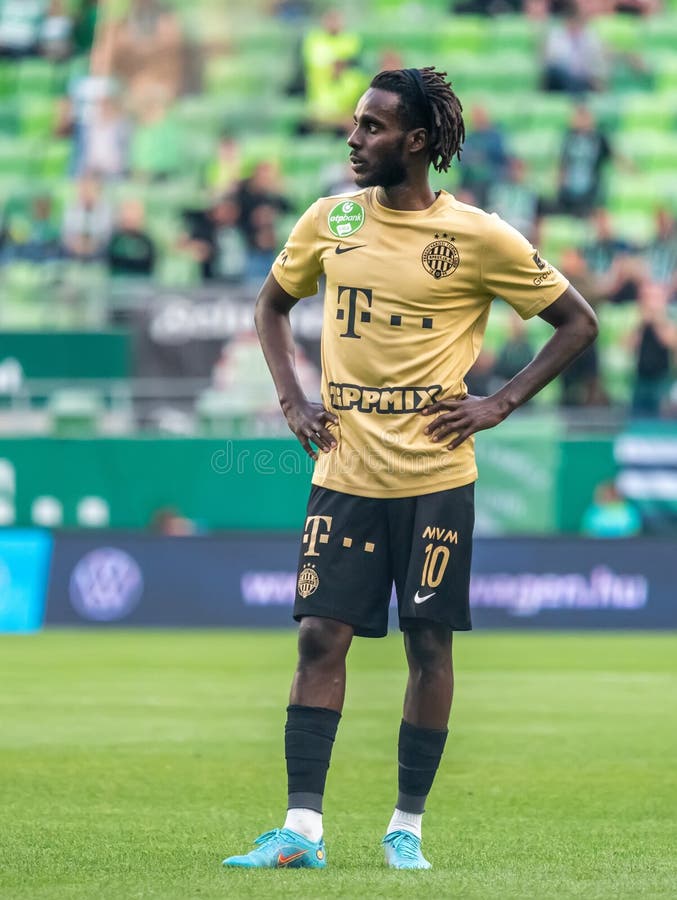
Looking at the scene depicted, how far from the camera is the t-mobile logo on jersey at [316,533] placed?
18.4 feet

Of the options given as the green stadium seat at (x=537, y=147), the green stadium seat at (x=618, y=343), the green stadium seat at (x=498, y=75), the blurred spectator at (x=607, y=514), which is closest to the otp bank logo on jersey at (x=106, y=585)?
the blurred spectator at (x=607, y=514)

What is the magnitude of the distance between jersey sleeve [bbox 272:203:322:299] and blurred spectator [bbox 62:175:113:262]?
589 inches

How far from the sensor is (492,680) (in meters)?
12.0

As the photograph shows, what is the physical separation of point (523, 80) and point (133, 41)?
16.8 ft

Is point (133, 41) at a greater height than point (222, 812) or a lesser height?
greater

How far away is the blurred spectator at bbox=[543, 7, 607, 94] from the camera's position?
23266 millimetres

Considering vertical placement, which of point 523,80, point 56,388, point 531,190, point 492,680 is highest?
point 523,80

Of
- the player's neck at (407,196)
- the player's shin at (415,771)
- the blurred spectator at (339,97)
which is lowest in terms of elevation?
the player's shin at (415,771)

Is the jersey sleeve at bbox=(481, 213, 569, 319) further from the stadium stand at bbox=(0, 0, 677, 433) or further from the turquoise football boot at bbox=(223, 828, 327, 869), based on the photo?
the stadium stand at bbox=(0, 0, 677, 433)

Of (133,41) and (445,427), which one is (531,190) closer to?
(133,41)

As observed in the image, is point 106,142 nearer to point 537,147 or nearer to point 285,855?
point 537,147

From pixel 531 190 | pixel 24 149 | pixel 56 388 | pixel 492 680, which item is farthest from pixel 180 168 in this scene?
pixel 492 680

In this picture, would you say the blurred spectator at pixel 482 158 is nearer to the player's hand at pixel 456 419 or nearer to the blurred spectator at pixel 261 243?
the blurred spectator at pixel 261 243

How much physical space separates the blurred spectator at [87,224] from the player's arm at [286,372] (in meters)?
14.9
